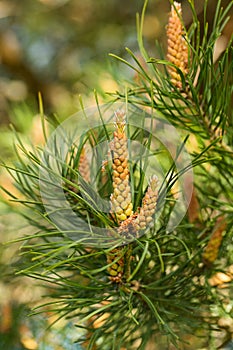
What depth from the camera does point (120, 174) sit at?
0.79 feet

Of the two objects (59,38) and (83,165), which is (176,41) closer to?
(83,165)

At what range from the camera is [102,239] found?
0.83ft

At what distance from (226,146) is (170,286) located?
0.25 ft

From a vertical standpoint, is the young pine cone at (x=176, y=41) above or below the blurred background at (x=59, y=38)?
below

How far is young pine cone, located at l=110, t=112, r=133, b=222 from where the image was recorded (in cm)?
23

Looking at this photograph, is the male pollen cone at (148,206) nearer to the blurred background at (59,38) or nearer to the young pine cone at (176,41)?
the young pine cone at (176,41)

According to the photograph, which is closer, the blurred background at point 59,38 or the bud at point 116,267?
the bud at point 116,267

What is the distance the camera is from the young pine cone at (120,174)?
23cm

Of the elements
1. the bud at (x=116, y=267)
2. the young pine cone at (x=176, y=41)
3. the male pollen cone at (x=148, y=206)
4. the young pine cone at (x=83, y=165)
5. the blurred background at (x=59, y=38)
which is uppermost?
the blurred background at (x=59, y=38)

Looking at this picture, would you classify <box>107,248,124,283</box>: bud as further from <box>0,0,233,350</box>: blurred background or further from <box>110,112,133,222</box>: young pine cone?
<box>0,0,233,350</box>: blurred background

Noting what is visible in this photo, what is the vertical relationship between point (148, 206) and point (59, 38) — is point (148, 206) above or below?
below

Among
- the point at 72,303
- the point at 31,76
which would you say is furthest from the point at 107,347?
the point at 31,76

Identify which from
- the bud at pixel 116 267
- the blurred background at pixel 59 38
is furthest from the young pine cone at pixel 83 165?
the blurred background at pixel 59 38

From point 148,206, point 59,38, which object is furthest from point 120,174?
point 59,38
